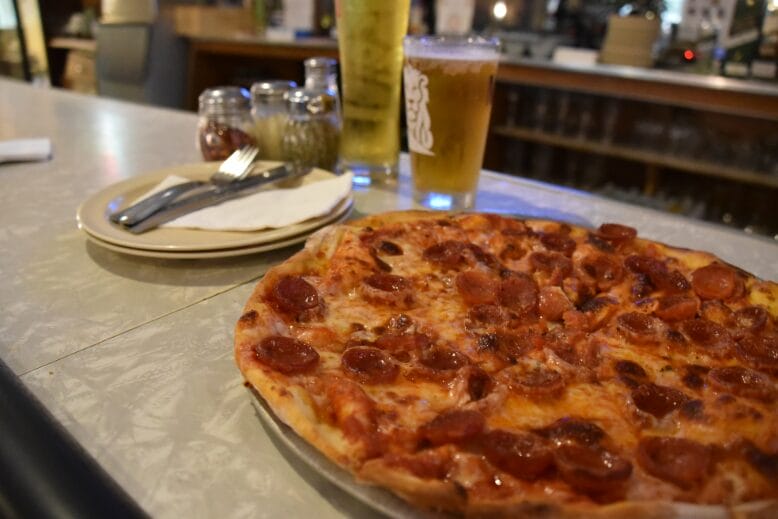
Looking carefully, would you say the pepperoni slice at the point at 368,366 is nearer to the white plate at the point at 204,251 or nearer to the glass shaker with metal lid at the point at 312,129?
the white plate at the point at 204,251

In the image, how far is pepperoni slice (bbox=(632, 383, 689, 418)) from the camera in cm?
54

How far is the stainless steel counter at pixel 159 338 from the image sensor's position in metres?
0.48

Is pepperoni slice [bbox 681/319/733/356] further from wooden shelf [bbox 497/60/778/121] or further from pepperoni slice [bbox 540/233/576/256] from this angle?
wooden shelf [bbox 497/60/778/121]

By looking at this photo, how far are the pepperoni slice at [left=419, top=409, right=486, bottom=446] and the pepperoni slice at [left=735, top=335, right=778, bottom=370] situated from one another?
0.31 m

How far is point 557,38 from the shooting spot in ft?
10.4

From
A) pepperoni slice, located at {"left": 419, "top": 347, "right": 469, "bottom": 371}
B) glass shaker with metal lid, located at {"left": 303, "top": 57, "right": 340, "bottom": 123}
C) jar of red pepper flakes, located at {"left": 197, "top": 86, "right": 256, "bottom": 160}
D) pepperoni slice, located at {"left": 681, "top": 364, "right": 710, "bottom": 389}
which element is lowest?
A: pepperoni slice, located at {"left": 681, "top": 364, "right": 710, "bottom": 389}

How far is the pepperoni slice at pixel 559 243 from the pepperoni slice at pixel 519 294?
0.33ft

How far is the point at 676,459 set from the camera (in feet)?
1.51

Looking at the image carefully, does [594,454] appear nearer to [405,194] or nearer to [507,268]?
[507,268]

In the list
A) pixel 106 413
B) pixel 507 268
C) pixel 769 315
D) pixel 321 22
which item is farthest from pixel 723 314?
pixel 321 22

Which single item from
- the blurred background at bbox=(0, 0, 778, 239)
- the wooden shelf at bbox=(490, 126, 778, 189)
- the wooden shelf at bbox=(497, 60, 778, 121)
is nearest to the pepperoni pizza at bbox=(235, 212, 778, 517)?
the wooden shelf at bbox=(497, 60, 778, 121)

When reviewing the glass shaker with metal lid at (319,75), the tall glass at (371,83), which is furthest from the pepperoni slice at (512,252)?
the glass shaker with metal lid at (319,75)

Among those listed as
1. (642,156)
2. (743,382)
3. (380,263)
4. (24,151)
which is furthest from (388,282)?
(642,156)

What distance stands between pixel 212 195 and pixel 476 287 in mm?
476
